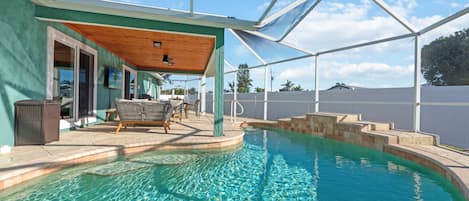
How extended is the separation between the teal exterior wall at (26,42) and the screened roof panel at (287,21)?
5.70ft

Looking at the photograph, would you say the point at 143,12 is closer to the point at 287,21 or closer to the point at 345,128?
the point at 287,21

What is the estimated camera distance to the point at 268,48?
30.5ft

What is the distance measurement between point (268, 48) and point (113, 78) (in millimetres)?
5236

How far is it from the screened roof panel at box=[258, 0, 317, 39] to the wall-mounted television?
4890 millimetres

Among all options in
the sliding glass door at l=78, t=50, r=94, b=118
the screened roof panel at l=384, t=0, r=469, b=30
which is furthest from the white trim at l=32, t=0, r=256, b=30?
the screened roof panel at l=384, t=0, r=469, b=30

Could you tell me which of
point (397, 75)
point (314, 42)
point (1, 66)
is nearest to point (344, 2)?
point (314, 42)

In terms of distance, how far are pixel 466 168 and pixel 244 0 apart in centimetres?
554

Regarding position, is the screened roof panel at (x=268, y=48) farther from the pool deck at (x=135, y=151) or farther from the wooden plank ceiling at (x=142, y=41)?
the pool deck at (x=135, y=151)

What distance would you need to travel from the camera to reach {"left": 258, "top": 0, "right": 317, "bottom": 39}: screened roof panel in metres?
6.48

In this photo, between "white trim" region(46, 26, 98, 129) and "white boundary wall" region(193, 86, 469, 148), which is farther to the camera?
"white boundary wall" region(193, 86, 469, 148)

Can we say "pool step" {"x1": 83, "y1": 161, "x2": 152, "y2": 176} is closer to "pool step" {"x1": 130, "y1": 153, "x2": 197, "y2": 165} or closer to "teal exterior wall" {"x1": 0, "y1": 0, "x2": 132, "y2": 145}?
"pool step" {"x1": 130, "y1": 153, "x2": 197, "y2": 165}

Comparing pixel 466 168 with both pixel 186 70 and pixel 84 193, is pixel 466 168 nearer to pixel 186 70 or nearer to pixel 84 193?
pixel 84 193

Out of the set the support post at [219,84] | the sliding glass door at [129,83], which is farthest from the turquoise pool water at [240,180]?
the sliding glass door at [129,83]

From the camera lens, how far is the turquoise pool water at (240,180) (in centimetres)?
304
